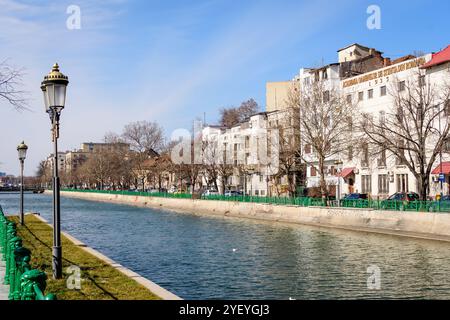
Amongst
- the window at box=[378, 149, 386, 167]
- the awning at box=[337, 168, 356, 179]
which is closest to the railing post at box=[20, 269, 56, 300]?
the window at box=[378, 149, 386, 167]

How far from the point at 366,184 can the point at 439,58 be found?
1677 cm

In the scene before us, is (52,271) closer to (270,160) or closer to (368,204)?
(368,204)

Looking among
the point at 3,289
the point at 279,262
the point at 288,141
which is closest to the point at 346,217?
the point at 279,262

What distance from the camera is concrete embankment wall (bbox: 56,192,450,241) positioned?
33062 millimetres

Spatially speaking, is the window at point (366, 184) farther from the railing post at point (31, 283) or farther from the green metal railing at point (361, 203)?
the railing post at point (31, 283)

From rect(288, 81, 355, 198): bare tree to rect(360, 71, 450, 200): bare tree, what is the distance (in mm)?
3359

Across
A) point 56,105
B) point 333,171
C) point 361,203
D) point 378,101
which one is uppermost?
point 378,101

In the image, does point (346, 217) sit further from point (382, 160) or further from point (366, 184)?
point (366, 184)

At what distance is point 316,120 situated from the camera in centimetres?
5272

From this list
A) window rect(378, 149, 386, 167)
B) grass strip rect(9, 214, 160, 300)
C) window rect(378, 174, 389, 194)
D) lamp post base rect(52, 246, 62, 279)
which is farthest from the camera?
window rect(378, 174, 389, 194)

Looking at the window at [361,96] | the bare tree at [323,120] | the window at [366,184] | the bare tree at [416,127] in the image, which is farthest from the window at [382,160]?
the window at [361,96]

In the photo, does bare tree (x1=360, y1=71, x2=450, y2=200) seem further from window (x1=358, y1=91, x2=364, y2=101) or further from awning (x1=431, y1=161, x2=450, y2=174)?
window (x1=358, y1=91, x2=364, y2=101)

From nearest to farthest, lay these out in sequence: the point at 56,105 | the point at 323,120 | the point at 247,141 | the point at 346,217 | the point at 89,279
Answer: the point at 56,105, the point at 89,279, the point at 346,217, the point at 323,120, the point at 247,141

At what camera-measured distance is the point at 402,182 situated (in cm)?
5628
